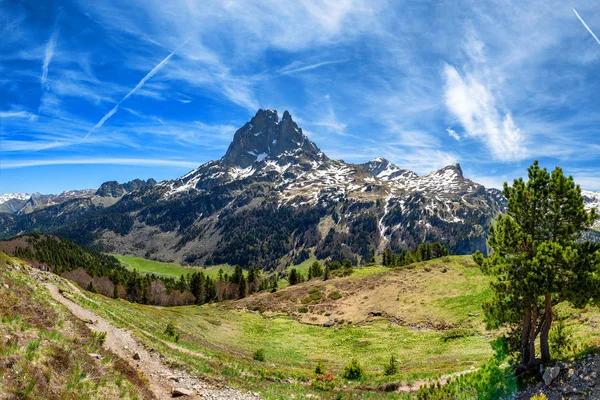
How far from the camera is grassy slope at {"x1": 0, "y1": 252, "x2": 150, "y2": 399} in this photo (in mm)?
12891

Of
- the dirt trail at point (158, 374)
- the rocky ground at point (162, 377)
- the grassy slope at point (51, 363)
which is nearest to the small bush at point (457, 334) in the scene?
the rocky ground at point (162, 377)

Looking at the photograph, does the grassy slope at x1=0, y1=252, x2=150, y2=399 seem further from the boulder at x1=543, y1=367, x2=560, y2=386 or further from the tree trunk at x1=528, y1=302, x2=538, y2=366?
the tree trunk at x1=528, y1=302, x2=538, y2=366

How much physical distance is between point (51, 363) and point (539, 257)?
26933mm

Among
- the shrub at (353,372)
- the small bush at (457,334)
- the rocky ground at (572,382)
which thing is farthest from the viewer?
the small bush at (457,334)

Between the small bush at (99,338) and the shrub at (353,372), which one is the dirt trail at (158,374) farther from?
the shrub at (353,372)

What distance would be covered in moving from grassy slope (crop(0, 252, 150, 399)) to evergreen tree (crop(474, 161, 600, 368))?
77.1 feet

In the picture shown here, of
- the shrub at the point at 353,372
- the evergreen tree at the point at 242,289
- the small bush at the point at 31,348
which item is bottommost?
the evergreen tree at the point at 242,289

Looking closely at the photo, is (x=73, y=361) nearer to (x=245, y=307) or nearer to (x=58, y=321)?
(x=58, y=321)

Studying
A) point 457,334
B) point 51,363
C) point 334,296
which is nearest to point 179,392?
point 51,363

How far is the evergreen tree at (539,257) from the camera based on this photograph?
1925 centimetres

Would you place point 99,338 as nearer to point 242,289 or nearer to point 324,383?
point 324,383

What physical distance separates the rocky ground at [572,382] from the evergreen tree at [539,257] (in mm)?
2288

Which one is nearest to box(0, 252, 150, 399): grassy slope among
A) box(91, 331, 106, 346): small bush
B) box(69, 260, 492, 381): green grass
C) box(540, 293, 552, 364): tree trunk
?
box(91, 331, 106, 346): small bush

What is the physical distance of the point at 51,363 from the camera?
15.0 meters
